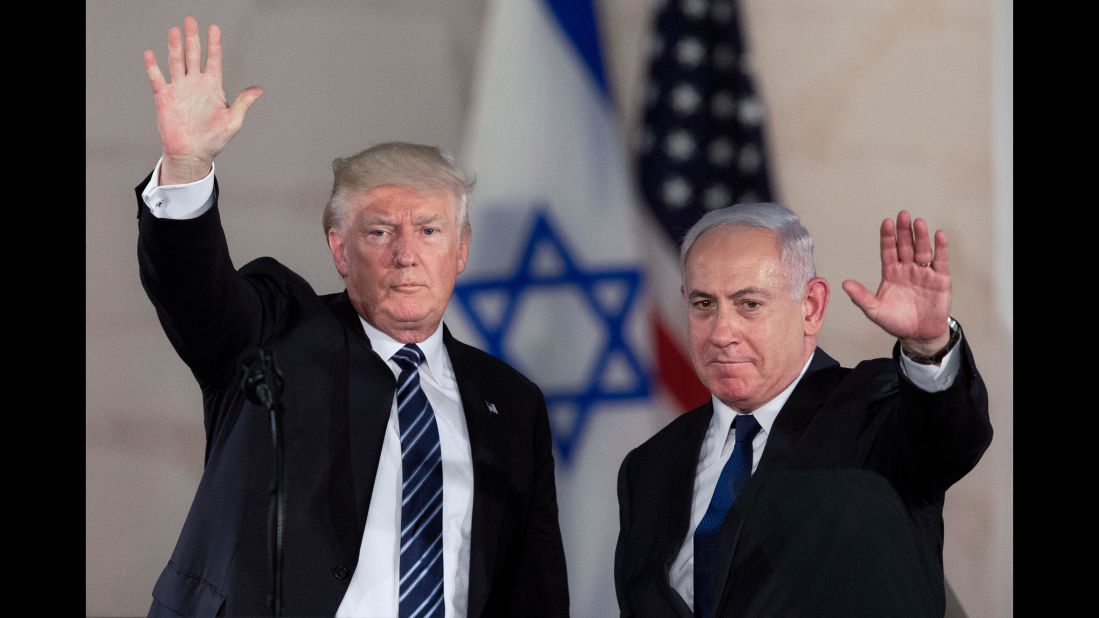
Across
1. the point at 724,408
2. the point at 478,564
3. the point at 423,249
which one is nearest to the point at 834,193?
the point at 724,408

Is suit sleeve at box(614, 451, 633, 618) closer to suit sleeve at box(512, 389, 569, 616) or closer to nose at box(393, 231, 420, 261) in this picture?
suit sleeve at box(512, 389, 569, 616)

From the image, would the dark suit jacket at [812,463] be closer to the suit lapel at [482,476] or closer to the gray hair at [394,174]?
the suit lapel at [482,476]

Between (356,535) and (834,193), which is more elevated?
(834,193)

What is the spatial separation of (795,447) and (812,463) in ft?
0.18

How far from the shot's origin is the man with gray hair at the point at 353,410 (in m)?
2.18

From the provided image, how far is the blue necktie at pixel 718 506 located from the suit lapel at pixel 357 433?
0.66 meters

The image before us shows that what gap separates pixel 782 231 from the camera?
8.48ft

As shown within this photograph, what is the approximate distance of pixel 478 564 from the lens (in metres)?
2.50

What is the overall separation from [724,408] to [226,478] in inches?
40.3

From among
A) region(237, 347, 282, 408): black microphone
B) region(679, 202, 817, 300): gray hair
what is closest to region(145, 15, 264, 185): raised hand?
region(237, 347, 282, 408): black microphone

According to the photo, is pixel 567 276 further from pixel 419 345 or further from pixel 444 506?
pixel 444 506

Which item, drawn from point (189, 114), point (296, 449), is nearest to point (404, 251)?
point (296, 449)

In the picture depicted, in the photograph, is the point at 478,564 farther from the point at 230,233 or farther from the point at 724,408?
the point at 230,233

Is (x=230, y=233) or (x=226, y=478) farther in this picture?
(x=230, y=233)
